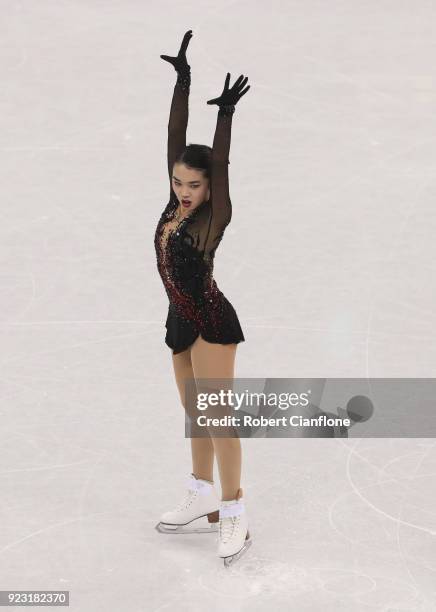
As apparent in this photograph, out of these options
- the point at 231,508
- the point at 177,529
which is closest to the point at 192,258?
the point at 231,508

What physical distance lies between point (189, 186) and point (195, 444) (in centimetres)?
137

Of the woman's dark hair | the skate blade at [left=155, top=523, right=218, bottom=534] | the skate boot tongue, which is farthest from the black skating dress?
the skate blade at [left=155, top=523, right=218, bottom=534]

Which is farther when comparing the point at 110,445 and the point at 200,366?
the point at 110,445

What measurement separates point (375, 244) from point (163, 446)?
3.05m

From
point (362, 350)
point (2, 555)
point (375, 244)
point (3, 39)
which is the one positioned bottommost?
point (2, 555)

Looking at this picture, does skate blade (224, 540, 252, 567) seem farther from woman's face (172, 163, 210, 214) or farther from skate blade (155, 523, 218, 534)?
woman's face (172, 163, 210, 214)

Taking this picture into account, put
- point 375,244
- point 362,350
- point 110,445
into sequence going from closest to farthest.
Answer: point 110,445, point 362,350, point 375,244

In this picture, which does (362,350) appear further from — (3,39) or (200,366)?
(3,39)

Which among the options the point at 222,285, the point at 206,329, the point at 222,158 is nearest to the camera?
the point at 222,158

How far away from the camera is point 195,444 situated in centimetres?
667

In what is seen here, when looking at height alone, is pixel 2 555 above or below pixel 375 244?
below

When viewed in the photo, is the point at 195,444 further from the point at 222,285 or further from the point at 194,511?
the point at 222,285

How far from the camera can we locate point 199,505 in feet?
22.1

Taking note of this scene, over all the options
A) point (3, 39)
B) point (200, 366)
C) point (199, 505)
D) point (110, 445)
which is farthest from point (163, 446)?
point (3, 39)
